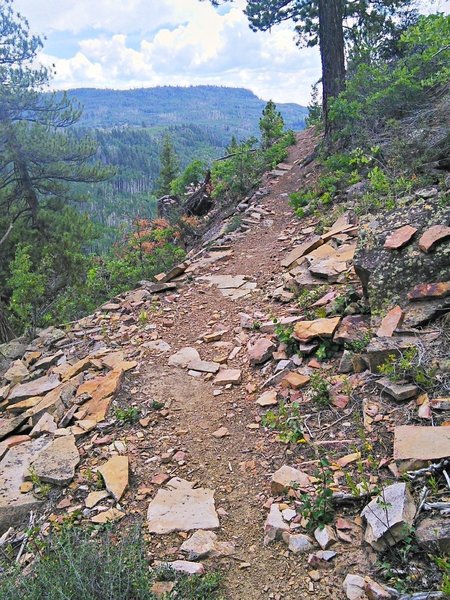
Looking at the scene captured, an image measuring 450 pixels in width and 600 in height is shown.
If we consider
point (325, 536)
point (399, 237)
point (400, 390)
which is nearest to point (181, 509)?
point (325, 536)

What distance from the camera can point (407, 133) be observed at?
6824mm

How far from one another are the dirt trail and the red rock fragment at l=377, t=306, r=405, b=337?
114 centimetres

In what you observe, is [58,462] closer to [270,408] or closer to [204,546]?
[204,546]

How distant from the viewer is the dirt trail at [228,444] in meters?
2.32

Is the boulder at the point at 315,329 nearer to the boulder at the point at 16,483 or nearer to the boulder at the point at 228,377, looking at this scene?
the boulder at the point at 228,377

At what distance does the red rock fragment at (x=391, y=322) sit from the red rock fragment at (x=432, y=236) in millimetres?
563

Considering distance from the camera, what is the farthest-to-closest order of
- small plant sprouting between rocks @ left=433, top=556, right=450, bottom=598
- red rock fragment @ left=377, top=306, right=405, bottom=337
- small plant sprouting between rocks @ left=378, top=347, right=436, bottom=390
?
1. red rock fragment @ left=377, top=306, right=405, bottom=337
2. small plant sprouting between rocks @ left=378, top=347, right=436, bottom=390
3. small plant sprouting between rocks @ left=433, top=556, right=450, bottom=598

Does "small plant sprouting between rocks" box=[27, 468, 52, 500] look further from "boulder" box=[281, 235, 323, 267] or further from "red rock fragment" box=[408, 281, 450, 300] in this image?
"boulder" box=[281, 235, 323, 267]

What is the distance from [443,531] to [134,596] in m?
1.42

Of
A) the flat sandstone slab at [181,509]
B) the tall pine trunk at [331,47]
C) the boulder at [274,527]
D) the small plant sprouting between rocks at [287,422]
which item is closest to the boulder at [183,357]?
the small plant sprouting between rocks at [287,422]

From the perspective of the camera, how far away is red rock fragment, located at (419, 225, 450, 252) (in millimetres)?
3662

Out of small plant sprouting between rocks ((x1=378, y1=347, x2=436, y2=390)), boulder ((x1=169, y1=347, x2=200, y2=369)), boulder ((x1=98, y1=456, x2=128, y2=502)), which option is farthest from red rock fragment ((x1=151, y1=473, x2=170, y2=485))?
small plant sprouting between rocks ((x1=378, y1=347, x2=436, y2=390))

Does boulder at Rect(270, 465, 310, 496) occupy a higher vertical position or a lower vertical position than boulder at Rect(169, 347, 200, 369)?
lower

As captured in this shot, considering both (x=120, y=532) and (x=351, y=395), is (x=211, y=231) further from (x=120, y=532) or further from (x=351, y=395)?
(x=120, y=532)
